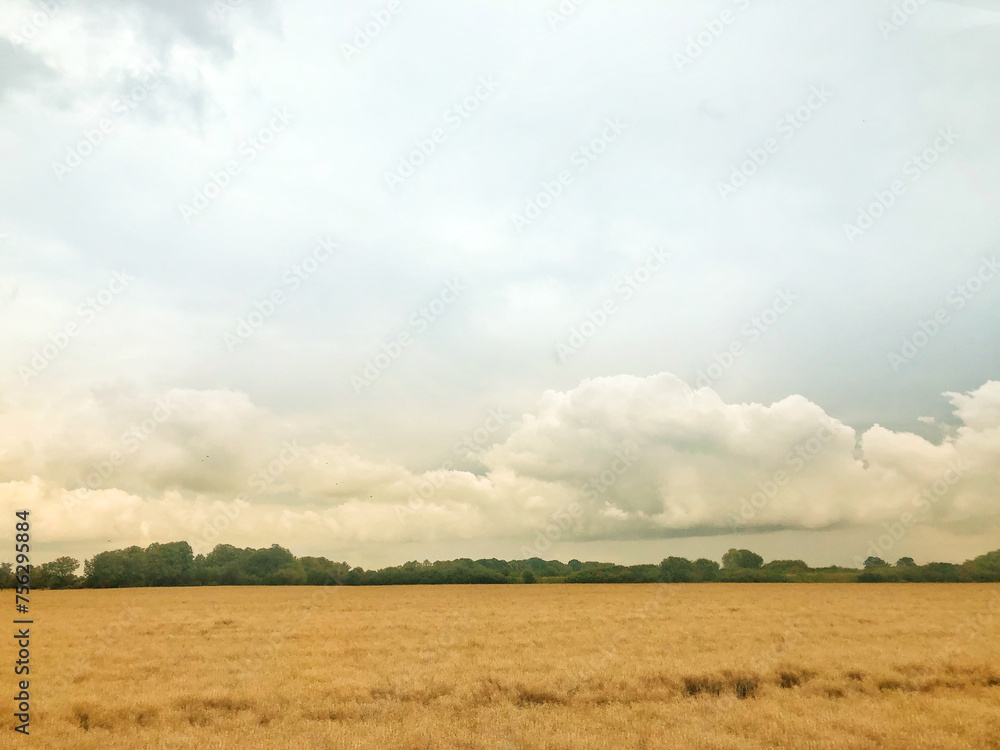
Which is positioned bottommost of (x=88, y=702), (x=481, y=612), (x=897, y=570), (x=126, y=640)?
(x=897, y=570)

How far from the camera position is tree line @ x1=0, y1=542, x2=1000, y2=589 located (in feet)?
252

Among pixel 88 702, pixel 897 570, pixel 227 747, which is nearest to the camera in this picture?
pixel 227 747

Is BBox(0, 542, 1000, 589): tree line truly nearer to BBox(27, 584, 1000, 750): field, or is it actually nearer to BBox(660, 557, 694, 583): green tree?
BBox(660, 557, 694, 583): green tree

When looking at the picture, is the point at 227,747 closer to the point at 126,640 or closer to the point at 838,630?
the point at 126,640

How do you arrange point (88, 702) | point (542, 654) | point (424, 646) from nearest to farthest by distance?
point (88, 702) < point (542, 654) < point (424, 646)

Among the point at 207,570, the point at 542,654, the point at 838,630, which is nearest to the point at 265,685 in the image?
the point at 542,654

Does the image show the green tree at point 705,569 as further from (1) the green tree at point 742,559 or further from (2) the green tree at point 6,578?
(2) the green tree at point 6,578

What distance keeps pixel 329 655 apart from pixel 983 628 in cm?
2936

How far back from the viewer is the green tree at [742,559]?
316 feet

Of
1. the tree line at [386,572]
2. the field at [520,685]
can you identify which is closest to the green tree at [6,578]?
the tree line at [386,572]

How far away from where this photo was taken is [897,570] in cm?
8250

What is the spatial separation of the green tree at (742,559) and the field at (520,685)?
7378cm

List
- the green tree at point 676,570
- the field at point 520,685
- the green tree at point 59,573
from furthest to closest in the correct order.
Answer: the green tree at point 676,570 < the green tree at point 59,573 < the field at point 520,685

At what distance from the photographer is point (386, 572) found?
288 feet
